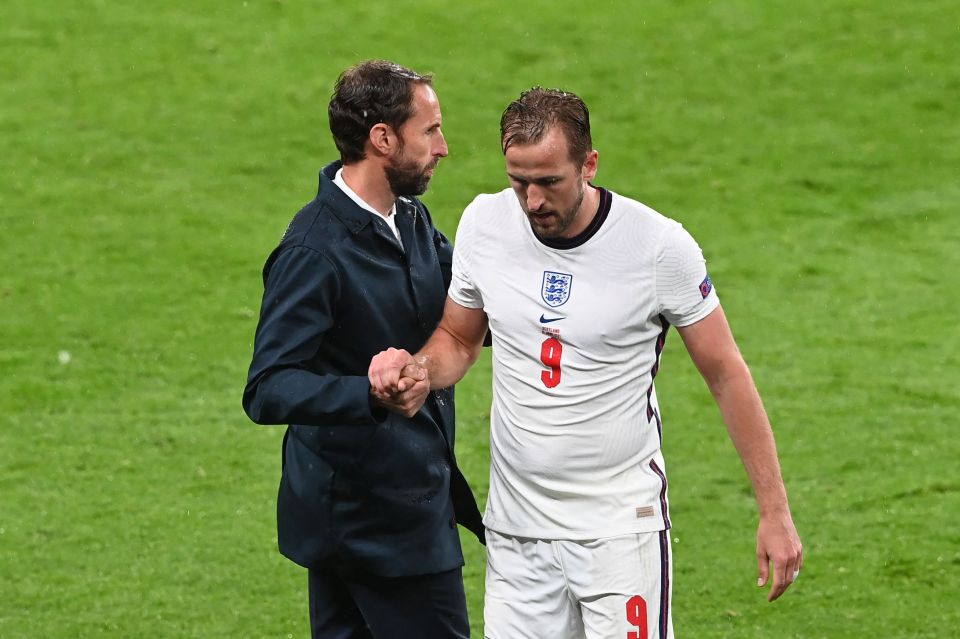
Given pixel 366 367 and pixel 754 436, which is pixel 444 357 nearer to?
pixel 366 367

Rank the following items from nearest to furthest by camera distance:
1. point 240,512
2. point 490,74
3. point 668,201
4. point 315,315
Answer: point 315,315 → point 240,512 → point 668,201 → point 490,74

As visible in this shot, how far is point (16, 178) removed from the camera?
10586 millimetres

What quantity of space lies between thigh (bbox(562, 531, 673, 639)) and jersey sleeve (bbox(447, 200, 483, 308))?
0.70 meters

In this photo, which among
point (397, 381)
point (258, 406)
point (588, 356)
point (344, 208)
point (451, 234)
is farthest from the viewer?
point (451, 234)

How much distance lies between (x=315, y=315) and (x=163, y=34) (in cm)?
917

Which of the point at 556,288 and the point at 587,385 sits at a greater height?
Answer: the point at 556,288

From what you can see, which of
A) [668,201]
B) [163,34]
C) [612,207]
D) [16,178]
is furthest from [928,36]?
[612,207]

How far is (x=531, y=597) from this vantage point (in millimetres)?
3895

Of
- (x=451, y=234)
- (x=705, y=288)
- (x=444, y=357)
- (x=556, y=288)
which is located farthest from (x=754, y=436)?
(x=451, y=234)

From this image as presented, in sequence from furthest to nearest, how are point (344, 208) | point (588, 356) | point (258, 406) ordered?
point (344, 208) < point (588, 356) < point (258, 406)

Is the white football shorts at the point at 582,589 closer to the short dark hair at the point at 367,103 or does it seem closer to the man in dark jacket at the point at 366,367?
the man in dark jacket at the point at 366,367

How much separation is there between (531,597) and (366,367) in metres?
0.73

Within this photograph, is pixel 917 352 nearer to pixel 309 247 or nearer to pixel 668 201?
pixel 668 201

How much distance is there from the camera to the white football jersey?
3.75 meters
